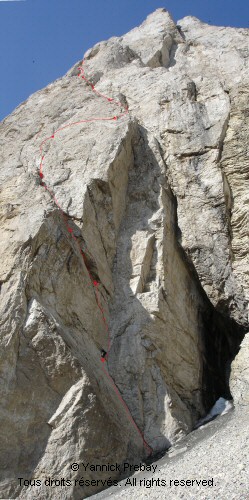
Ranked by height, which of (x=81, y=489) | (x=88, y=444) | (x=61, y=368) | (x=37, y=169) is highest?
(x=37, y=169)

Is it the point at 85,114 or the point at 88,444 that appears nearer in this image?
the point at 88,444

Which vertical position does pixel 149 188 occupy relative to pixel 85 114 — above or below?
below

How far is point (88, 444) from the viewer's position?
9.73 meters

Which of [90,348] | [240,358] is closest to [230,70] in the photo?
[240,358]

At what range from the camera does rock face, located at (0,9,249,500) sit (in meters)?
9.93

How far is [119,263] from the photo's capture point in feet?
45.2

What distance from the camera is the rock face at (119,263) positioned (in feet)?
32.6

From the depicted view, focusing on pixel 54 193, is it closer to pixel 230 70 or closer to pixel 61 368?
pixel 61 368

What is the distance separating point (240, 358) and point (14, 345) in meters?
6.37

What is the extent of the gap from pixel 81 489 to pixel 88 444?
2.82 ft

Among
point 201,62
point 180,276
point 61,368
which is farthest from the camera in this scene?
point 201,62

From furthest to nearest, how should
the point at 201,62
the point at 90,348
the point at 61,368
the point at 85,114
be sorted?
the point at 201,62 < the point at 85,114 < the point at 90,348 < the point at 61,368

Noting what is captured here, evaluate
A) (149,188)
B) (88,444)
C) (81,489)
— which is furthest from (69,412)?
(149,188)

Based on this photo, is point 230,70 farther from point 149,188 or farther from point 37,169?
point 37,169
